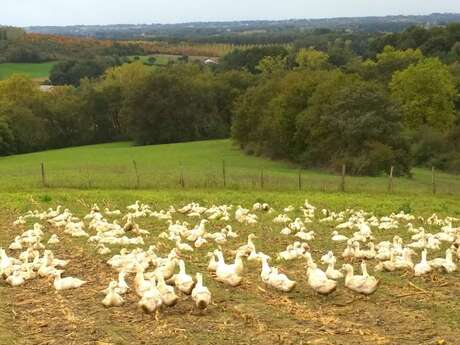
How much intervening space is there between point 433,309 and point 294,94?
175 ft

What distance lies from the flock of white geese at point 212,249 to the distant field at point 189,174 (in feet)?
32.0

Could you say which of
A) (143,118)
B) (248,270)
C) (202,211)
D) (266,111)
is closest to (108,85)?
(143,118)

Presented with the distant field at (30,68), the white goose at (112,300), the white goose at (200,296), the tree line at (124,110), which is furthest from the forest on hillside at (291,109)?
the white goose at (112,300)

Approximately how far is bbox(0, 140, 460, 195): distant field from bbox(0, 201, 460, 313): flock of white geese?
9746 millimetres

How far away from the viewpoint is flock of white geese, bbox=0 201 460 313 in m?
13.8

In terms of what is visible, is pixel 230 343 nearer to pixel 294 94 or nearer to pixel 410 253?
pixel 410 253

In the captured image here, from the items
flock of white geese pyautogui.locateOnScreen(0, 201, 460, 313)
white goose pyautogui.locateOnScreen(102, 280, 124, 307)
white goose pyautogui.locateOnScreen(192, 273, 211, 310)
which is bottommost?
flock of white geese pyautogui.locateOnScreen(0, 201, 460, 313)

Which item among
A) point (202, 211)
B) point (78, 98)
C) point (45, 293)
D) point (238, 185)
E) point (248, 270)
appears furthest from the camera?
point (78, 98)

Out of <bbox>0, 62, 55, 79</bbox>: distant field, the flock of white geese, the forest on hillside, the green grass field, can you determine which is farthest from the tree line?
the green grass field

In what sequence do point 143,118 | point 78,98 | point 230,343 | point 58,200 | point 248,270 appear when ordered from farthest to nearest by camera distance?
point 78,98, point 143,118, point 58,200, point 248,270, point 230,343

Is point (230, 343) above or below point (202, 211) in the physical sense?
above

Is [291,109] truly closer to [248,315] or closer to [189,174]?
[189,174]

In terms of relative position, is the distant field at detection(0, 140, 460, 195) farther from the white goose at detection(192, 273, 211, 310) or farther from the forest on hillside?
the white goose at detection(192, 273, 211, 310)

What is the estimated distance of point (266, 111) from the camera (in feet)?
226
